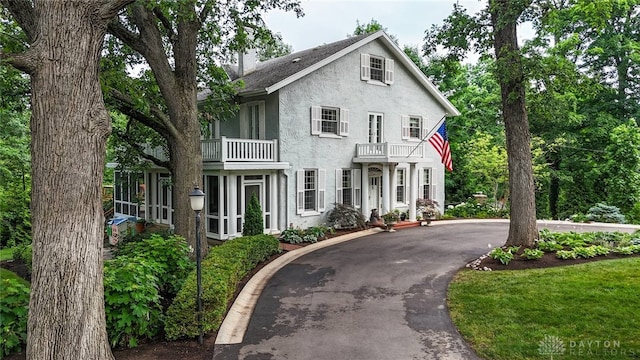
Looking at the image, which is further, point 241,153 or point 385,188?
point 385,188

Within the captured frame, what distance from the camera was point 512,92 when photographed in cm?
1066

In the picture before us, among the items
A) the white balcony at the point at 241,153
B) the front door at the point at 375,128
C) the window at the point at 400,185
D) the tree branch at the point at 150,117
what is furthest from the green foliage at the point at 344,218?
the tree branch at the point at 150,117

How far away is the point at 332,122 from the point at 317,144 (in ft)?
4.68

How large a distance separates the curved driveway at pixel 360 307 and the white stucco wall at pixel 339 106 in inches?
176

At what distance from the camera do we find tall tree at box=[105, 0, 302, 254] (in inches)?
384

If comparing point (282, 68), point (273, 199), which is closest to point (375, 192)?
point (273, 199)

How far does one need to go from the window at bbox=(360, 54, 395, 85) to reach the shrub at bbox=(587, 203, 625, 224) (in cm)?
1191

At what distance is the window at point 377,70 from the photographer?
18.5m

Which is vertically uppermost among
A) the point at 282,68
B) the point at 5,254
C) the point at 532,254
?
the point at 282,68

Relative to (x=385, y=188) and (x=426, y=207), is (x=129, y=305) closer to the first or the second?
(x=385, y=188)

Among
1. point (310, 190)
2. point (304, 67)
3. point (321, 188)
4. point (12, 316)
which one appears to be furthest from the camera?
point (321, 188)

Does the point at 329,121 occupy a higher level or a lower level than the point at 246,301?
higher

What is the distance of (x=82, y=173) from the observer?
188 inches

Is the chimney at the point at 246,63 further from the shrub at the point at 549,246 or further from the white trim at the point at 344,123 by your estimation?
the shrub at the point at 549,246
